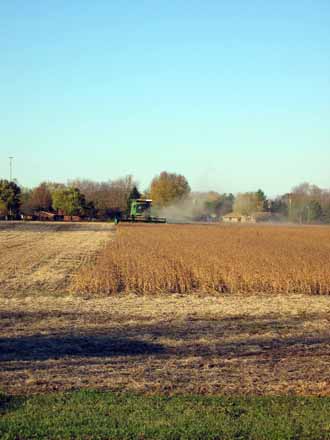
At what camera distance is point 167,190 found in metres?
141

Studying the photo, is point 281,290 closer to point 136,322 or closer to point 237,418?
point 136,322

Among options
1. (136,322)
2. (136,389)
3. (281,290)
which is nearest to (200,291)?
(281,290)

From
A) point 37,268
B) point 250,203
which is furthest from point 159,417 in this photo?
point 250,203

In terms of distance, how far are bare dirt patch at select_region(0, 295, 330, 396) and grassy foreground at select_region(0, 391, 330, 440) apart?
55 centimetres

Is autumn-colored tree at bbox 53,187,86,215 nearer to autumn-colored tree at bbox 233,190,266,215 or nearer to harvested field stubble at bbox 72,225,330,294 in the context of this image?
autumn-colored tree at bbox 233,190,266,215

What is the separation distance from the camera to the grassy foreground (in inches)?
229

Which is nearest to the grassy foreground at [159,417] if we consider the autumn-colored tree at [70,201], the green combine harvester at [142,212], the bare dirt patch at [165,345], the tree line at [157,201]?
the bare dirt patch at [165,345]

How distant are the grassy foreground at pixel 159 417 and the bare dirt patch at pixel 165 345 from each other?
0.55 metres

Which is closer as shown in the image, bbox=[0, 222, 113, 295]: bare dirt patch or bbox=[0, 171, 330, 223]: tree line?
bbox=[0, 222, 113, 295]: bare dirt patch

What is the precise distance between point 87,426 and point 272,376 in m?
3.23

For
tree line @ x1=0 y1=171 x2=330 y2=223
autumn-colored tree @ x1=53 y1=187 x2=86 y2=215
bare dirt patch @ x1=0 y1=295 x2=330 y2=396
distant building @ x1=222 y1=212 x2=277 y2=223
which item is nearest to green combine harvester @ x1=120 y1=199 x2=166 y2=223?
tree line @ x1=0 y1=171 x2=330 y2=223

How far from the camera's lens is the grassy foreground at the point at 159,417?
5809 mm

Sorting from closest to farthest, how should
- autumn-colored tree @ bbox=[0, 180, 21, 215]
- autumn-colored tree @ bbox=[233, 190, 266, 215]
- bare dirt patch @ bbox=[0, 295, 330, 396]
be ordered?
bare dirt patch @ bbox=[0, 295, 330, 396]
autumn-colored tree @ bbox=[0, 180, 21, 215]
autumn-colored tree @ bbox=[233, 190, 266, 215]

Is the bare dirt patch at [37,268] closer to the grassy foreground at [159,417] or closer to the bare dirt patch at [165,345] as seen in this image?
the bare dirt patch at [165,345]
